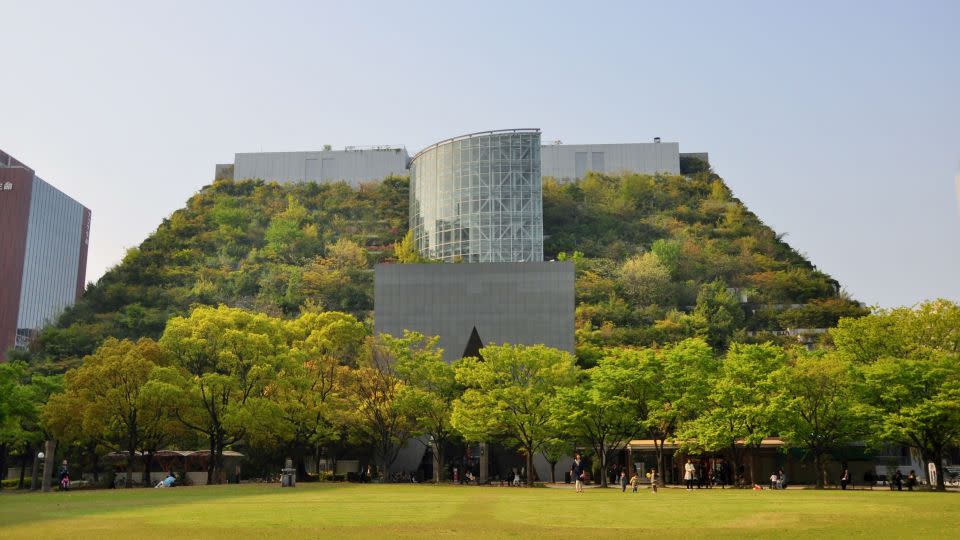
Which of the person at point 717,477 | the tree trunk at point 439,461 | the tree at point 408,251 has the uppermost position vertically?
the tree at point 408,251

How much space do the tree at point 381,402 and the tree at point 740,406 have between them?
16.1m

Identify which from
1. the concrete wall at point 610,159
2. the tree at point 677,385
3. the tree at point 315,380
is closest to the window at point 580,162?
the concrete wall at point 610,159

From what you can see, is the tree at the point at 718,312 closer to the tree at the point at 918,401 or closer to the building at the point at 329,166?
the tree at the point at 918,401

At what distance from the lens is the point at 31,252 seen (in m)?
135

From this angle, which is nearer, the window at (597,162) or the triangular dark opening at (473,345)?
the triangular dark opening at (473,345)

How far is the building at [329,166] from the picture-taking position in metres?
127

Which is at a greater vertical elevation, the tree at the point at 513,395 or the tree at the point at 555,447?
the tree at the point at 513,395

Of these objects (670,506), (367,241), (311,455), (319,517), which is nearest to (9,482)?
(311,455)

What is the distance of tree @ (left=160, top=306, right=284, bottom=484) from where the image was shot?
47750 mm

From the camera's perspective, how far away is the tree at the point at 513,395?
48.2 meters

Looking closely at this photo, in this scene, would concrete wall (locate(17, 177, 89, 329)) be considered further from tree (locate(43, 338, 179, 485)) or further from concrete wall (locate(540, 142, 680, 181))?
tree (locate(43, 338, 179, 485))

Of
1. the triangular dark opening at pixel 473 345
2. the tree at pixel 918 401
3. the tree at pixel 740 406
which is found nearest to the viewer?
the tree at pixel 918 401

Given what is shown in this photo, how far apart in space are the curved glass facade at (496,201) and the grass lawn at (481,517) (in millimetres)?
72446

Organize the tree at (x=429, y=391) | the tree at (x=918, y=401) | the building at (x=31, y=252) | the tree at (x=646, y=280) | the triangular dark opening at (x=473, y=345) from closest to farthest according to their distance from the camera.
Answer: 1. the tree at (x=918, y=401)
2. the tree at (x=429, y=391)
3. the triangular dark opening at (x=473, y=345)
4. the tree at (x=646, y=280)
5. the building at (x=31, y=252)
